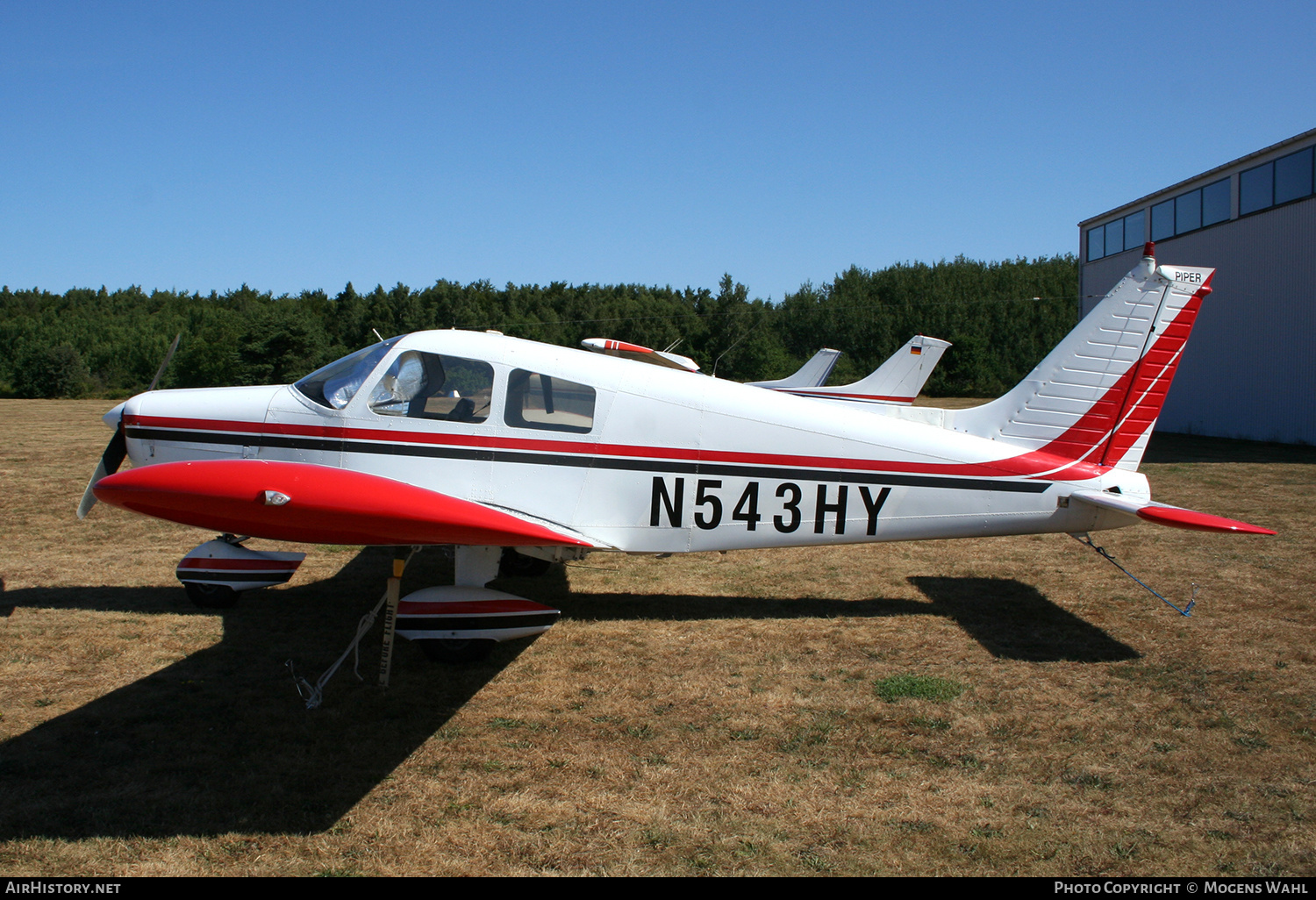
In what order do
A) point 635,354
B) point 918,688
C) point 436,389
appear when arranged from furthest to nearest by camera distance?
point 635,354 < point 436,389 < point 918,688

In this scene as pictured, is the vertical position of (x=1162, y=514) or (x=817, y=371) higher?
(x=817, y=371)

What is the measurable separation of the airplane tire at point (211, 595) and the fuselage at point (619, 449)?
1167 millimetres

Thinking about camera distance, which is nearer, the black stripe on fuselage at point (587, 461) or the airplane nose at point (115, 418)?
the black stripe on fuselage at point (587, 461)

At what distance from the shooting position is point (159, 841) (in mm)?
3133

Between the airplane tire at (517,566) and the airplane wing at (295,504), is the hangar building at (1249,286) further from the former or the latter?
the airplane wing at (295,504)

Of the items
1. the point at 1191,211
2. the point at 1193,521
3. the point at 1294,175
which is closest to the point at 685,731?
the point at 1193,521

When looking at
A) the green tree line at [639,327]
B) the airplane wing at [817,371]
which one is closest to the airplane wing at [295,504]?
the airplane wing at [817,371]

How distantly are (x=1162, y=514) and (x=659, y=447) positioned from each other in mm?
3206

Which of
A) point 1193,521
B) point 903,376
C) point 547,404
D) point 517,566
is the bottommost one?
point 517,566

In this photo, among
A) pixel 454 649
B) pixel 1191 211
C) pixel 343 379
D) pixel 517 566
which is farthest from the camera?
pixel 1191 211

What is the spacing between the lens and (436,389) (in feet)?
16.7

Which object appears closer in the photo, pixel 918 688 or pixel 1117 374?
pixel 918 688

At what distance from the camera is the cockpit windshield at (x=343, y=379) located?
16.9 feet

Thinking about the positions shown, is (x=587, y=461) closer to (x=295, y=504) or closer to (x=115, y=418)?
(x=295, y=504)
